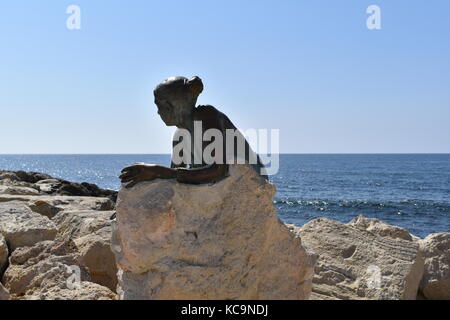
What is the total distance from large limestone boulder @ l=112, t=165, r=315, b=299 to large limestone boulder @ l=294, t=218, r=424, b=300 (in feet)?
4.83

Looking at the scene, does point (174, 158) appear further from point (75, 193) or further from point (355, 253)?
point (75, 193)

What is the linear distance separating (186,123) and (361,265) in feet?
7.99

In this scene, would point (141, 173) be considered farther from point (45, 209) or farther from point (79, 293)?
point (45, 209)

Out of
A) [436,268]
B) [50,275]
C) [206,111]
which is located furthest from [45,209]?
[436,268]

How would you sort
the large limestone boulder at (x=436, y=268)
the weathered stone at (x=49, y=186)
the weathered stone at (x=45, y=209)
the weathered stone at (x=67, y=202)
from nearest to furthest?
the large limestone boulder at (x=436, y=268) → the weathered stone at (x=45, y=209) → the weathered stone at (x=67, y=202) → the weathered stone at (x=49, y=186)

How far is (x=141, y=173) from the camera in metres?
3.96

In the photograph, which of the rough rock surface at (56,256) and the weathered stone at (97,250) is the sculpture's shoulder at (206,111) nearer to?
the rough rock surface at (56,256)

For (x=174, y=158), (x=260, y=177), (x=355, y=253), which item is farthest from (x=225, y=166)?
(x=355, y=253)

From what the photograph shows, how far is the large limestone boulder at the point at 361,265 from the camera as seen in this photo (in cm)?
528

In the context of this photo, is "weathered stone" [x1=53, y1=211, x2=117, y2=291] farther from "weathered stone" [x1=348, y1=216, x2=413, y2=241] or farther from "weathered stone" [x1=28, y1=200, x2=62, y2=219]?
"weathered stone" [x1=348, y1=216, x2=413, y2=241]

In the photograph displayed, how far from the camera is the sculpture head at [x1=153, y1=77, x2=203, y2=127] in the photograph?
412 cm

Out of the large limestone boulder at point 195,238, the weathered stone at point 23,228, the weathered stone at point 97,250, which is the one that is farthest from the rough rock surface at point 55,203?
the large limestone boulder at point 195,238

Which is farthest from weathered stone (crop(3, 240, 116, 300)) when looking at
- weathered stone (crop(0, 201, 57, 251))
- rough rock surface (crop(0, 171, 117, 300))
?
weathered stone (crop(0, 201, 57, 251))
